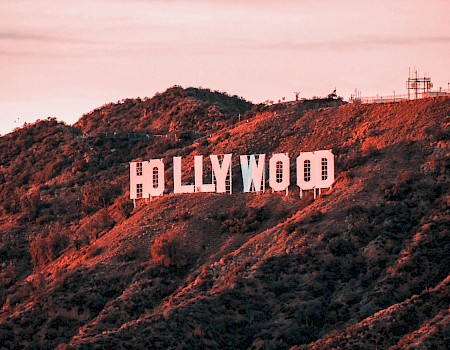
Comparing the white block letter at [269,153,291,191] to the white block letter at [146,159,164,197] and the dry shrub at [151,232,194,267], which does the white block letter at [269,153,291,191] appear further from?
the white block letter at [146,159,164,197]

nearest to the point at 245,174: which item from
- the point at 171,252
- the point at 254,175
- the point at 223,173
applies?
Answer: the point at 254,175

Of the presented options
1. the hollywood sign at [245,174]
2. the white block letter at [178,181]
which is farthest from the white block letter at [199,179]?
the white block letter at [178,181]

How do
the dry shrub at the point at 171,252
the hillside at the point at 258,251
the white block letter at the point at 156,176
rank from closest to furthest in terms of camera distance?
the hillside at the point at 258,251 → the dry shrub at the point at 171,252 → the white block letter at the point at 156,176

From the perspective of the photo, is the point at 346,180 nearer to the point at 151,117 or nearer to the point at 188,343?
the point at 188,343

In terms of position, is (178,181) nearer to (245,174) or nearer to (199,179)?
(199,179)

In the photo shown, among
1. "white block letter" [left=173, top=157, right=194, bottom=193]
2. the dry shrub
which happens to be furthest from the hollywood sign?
the dry shrub

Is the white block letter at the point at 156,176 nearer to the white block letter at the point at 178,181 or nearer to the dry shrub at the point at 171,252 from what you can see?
the white block letter at the point at 178,181

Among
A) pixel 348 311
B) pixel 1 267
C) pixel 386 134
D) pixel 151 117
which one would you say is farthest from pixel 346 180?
pixel 151 117
